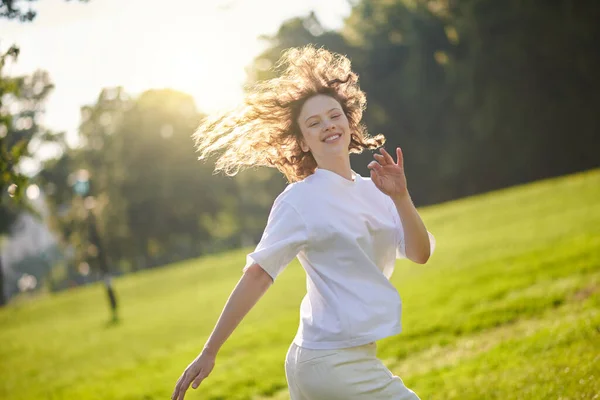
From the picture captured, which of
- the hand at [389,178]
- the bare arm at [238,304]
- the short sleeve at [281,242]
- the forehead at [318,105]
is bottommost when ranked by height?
the bare arm at [238,304]

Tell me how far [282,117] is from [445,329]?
7.20 metres

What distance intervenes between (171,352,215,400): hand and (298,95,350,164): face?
116cm

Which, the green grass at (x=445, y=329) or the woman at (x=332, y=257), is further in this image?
the green grass at (x=445, y=329)

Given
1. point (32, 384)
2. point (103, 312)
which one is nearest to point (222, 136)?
point (32, 384)

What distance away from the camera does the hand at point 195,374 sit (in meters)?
3.12

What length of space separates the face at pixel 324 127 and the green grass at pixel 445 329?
3.00m

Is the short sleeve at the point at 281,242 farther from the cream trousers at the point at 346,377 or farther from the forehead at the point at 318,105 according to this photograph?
the forehead at the point at 318,105

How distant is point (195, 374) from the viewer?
313cm

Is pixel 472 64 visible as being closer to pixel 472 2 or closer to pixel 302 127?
pixel 472 2

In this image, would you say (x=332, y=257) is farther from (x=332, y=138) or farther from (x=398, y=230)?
(x=332, y=138)

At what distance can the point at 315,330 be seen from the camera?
3.31 m

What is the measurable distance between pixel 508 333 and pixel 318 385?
247 inches

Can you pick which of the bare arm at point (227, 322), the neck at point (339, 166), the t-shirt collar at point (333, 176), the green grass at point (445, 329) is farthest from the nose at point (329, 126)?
the green grass at point (445, 329)

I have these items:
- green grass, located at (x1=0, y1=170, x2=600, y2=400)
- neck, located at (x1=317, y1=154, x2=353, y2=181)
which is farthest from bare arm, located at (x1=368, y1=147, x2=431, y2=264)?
green grass, located at (x1=0, y1=170, x2=600, y2=400)
